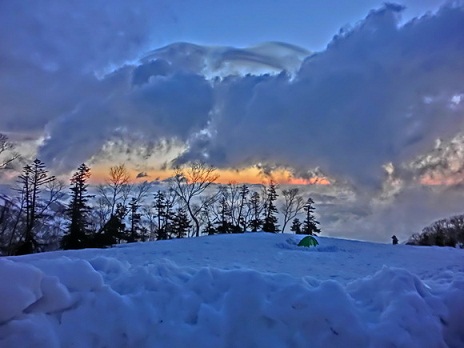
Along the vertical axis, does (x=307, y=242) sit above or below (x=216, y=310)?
above

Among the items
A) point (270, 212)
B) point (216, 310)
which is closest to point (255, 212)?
point (270, 212)

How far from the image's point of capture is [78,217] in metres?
31.5

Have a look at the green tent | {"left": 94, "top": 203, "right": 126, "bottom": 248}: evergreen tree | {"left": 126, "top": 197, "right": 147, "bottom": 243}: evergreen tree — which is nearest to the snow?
the green tent

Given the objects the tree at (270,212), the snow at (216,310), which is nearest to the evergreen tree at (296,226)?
the tree at (270,212)

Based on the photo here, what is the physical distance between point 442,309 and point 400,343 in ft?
2.78

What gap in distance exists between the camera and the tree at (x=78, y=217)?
28.4 meters

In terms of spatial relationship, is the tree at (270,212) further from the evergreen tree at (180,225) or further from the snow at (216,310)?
the snow at (216,310)

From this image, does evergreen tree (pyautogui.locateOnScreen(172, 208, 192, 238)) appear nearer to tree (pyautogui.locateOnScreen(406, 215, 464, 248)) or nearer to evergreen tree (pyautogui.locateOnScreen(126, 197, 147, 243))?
evergreen tree (pyautogui.locateOnScreen(126, 197, 147, 243))

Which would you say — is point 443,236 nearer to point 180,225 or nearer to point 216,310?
point 180,225

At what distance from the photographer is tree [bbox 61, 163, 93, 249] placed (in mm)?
28422

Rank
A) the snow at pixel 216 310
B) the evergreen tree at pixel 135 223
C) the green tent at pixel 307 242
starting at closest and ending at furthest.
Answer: the snow at pixel 216 310 → the green tent at pixel 307 242 → the evergreen tree at pixel 135 223

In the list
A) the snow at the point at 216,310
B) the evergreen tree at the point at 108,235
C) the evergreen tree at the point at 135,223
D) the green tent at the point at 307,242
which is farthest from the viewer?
the evergreen tree at the point at 135,223

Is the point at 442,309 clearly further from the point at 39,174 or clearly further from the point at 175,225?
the point at 175,225

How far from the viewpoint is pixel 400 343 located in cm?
454
